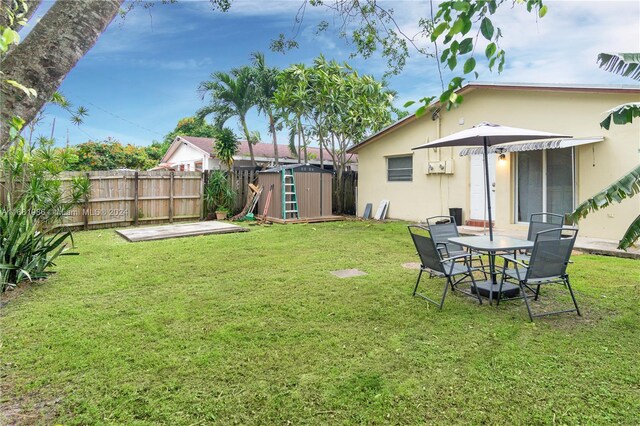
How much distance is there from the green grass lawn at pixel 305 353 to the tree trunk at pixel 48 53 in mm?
1991

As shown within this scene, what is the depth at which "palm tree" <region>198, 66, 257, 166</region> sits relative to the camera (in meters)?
19.3

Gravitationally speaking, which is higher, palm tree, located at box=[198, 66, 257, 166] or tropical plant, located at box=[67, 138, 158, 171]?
palm tree, located at box=[198, 66, 257, 166]

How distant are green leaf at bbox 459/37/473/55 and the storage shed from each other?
423 inches

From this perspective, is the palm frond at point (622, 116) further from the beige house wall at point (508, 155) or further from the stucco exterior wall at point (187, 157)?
the stucco exterior wall at point (187, 157)

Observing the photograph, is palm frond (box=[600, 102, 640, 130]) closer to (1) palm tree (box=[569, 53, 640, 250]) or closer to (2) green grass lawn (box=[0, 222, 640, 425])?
(1) palm tree (box=[569, 53, 640, 250])

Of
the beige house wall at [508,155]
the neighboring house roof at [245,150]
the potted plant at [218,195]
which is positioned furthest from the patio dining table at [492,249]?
the neighboring house roof at [245,150]

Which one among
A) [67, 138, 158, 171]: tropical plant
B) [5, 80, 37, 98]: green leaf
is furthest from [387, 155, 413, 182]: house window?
[67, 138, 158, 171]: tropical plant

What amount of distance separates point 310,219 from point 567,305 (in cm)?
924

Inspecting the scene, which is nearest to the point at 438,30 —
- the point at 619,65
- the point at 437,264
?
the point at 437,264

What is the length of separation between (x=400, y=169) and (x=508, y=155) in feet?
13.4

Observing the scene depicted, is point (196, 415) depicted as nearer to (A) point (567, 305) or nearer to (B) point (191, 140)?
(A) point (567, 305)

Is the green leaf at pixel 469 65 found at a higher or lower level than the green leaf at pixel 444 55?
lower

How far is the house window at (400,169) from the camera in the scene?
43.5ft

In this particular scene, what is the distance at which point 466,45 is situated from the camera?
1.74 metres
